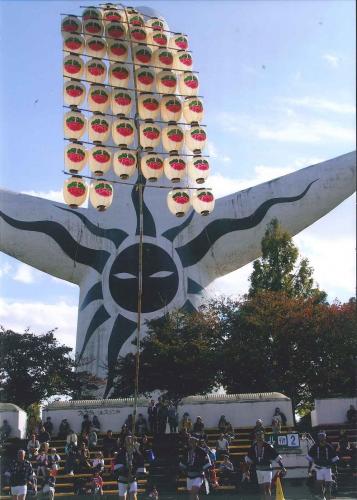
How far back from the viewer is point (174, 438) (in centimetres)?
1823

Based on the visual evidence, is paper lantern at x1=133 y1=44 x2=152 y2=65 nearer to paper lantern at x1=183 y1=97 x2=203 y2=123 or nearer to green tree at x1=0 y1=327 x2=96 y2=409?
paper lantern at x1=183 y1=97 x2=203 y2=123

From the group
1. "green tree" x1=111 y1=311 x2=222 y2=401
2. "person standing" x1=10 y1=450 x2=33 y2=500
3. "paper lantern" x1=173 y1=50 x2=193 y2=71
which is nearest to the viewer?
"person standing" x1=10 y1=450 x2=33 y2=500

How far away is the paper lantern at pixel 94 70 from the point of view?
16719mm

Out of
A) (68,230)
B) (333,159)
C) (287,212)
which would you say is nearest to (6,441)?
(68,230)

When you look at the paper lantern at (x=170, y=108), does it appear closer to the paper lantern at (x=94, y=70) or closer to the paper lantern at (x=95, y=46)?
the paper lantern at (x=94, y=70)

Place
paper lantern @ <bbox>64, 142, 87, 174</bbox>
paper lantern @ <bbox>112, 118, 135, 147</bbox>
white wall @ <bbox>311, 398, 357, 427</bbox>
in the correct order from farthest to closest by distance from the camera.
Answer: white wall @ <bbox>311, 398, 357, 427</bbox>
paper lantern @ <bbox>112, 118, 135, 147</bbox>
paper lantern @ <bbox>64, 142, 87, 174</bbox>

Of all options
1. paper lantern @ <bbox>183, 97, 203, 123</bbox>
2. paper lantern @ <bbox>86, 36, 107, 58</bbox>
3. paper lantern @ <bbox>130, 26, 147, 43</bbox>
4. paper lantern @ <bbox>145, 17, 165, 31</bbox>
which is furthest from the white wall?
paper lantern @ <bbox>86, 36, 107, 58</bbox>

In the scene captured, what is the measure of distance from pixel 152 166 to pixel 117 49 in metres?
3.00

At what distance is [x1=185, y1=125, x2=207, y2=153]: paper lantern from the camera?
18.1 meters

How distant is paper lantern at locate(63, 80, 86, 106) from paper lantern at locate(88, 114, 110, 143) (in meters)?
0.64

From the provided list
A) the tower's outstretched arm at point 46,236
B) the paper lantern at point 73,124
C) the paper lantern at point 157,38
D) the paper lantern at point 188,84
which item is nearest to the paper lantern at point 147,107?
the paper lantern at point 73,124

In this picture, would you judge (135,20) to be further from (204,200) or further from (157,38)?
(204,200)

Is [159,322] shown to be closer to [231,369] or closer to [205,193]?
[231,369]

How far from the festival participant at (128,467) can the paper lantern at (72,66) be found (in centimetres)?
969
